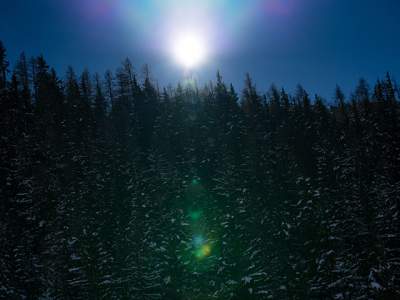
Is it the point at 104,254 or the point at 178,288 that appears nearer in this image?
the point at 104,254

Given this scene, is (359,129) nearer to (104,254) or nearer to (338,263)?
(338,263)

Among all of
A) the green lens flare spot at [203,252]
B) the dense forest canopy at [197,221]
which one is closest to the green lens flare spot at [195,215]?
the dense forest canopy at [197,221]

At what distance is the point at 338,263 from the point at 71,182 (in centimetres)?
2940

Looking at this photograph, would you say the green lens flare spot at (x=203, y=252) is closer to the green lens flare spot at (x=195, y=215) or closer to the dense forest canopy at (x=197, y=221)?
the dense forest canopy at (x=197, y=221)

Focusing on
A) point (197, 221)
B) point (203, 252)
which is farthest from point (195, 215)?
point (203, 252)

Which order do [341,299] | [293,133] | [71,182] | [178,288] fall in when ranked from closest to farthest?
[341,299] → [178,288] → [71,182] → [293,133]

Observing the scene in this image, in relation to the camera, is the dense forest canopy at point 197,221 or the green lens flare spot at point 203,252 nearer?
the dense forest canopy at point 197,221

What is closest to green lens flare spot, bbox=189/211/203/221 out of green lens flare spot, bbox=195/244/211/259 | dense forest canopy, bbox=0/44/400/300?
dense forest canopy, bbox=0/44/400/300

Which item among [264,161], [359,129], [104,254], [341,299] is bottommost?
[341,299]

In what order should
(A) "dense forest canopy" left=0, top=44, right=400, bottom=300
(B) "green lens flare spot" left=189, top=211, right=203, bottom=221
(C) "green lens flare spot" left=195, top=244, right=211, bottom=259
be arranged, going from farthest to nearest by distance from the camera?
1. (B) "green lens flare spot" left=189, top=211, right=203, bottom=221
2. (C) "green lens flare spot" left=195, top=244, right=211, bottom=259
3. (A) "dense forest canopy" left=0, top=44, right=400, bottom=300

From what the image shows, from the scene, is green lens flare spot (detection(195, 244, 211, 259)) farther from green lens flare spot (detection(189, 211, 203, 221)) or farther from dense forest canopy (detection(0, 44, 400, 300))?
green lens flare spot (detection(189, 211, 203, 221))

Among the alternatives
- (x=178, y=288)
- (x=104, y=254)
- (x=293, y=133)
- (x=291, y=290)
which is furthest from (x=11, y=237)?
(x=293, y=133)

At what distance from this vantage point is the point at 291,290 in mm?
30578

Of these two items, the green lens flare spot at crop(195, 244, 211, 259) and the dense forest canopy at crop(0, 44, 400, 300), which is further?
the green lens flare spot at crop(195, 244, 211, 259)
